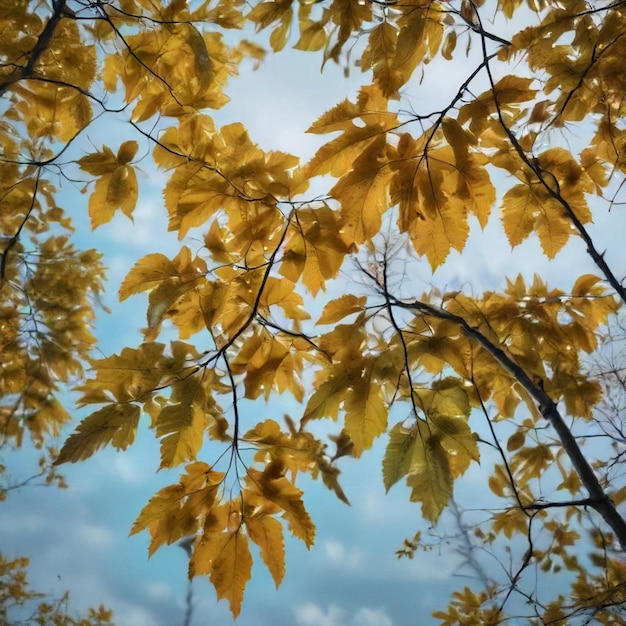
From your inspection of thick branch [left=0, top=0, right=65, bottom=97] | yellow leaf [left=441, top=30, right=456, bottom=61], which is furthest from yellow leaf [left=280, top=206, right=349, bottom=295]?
thick branch [left=0, top=0, right=65, bottom=97]

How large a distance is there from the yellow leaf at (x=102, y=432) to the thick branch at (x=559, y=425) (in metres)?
0.33

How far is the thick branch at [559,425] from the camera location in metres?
0.47

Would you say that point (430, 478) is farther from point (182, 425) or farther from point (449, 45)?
point (449, 45)

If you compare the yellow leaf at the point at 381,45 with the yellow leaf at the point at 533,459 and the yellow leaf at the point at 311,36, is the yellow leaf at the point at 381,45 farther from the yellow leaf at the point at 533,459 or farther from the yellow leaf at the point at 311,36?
the yellow leaf at the point at 533,459

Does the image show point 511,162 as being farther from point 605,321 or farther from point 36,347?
point 36,347

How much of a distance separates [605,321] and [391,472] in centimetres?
49

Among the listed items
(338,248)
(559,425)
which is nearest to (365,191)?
(338,248)

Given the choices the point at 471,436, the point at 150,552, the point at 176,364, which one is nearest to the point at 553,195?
the point at 471,436

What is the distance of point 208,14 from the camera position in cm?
68

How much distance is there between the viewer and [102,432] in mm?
454

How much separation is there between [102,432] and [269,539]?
8.1 inches

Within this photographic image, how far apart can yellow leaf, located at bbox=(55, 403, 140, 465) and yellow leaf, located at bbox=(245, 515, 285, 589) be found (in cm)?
16

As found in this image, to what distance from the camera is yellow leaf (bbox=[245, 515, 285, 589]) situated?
457mm

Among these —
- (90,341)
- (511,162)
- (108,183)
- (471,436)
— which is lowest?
(471,436)
